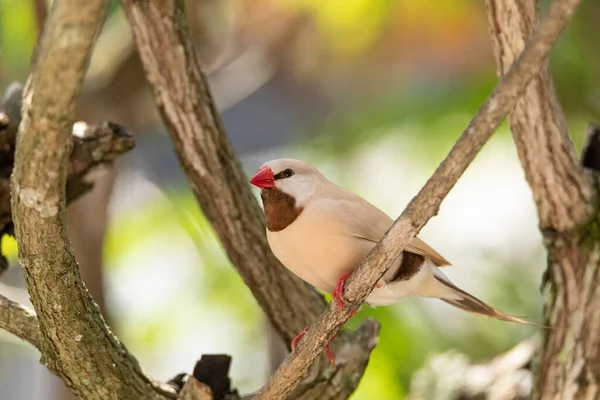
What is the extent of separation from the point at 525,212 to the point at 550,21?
13.8ft

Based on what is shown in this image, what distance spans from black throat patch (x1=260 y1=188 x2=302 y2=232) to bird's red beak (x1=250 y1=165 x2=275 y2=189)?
0.03m

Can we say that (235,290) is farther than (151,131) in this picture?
No

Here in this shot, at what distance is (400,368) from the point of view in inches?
189

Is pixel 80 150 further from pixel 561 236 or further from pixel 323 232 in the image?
pixel 561 236

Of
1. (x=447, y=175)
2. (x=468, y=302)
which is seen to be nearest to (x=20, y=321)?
(x=447, y=175)

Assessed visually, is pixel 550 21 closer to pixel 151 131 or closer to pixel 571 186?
pixel 571 186

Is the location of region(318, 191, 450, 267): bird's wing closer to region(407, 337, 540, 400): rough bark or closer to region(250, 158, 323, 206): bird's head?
region(250, 158, 323, 206): bird's head

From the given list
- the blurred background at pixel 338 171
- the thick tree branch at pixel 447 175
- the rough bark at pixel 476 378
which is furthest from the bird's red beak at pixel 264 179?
the blurred background at pixel 338 171

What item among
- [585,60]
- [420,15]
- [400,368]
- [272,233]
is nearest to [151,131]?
[420,15]

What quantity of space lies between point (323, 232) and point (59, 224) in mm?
853

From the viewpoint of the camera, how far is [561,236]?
3176 mm

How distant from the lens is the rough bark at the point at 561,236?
295 centimetres

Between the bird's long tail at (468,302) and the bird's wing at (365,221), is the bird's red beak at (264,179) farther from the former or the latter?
the bird's long tail at (468,302)

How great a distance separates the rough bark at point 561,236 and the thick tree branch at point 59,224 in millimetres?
1515
